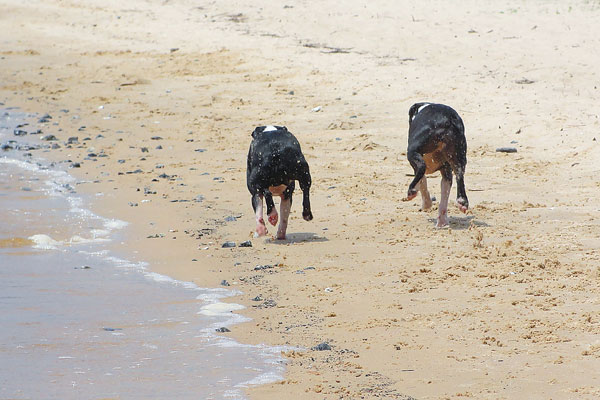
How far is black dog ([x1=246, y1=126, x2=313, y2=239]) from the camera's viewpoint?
9.21 metres

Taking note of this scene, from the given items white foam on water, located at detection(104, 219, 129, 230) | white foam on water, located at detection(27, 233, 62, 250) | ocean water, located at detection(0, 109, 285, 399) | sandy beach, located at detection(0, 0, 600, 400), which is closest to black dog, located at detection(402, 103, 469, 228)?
sandy beach, located at detection(0, 0, 600, 400)

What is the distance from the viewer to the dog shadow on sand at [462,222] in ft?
31.3

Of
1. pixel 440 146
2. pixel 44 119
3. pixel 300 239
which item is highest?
pixel 440 146

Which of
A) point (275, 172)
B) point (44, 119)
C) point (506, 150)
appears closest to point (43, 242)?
point (275, 172)

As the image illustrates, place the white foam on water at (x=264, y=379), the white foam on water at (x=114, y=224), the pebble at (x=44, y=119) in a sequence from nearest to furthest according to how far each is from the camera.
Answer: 1. the white foam on water at (x=264, y=379)
2. the white foam on water at (x=114, y=224)
3. the pebble at (x=44, y=119)

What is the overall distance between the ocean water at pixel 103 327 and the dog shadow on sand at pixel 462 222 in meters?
2.71

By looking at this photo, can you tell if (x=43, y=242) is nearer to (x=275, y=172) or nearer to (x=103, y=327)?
(x=275, y=172)

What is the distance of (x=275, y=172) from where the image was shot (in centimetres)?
923

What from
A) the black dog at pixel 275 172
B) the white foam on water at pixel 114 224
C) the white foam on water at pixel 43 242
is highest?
the black dog at pixel 275 172

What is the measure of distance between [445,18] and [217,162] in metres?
8.71

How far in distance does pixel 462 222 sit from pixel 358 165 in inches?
131

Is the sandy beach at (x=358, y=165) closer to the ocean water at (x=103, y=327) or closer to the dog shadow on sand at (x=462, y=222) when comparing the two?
the dog shadow on sand at (x=462, y=222)

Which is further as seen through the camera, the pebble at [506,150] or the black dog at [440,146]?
the pebble at [506,150]

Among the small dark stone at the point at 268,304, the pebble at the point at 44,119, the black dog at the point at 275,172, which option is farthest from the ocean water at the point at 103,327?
the pebble at the point at 44,119
